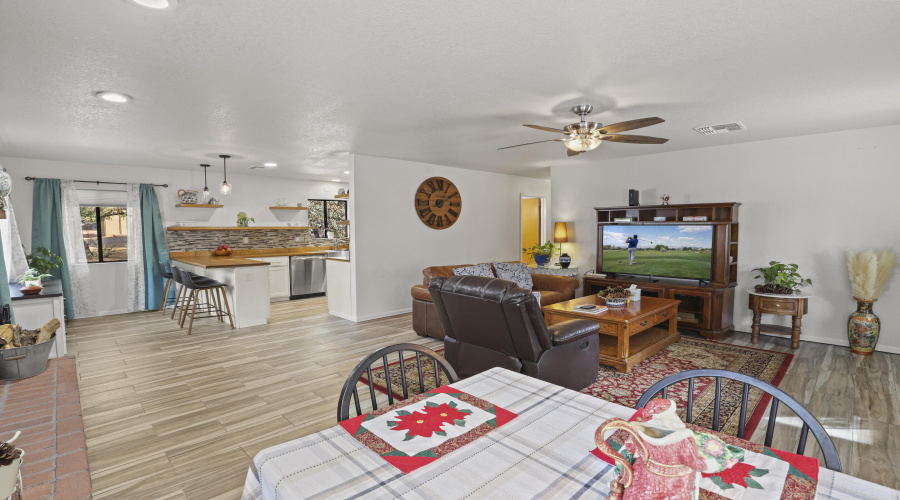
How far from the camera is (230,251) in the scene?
23.4ft

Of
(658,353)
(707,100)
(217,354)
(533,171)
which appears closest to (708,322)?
(658,353)

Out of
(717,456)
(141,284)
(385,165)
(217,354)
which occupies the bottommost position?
(217,354)

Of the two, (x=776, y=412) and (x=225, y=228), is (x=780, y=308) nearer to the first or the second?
(x=776, y=412)

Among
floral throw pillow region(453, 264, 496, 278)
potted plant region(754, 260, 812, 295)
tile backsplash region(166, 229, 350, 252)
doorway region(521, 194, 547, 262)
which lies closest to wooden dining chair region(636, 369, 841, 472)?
floral throw pillow region(453, 264, 496, 278)

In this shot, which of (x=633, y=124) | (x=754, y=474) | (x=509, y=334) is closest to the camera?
(x=754, y=474)

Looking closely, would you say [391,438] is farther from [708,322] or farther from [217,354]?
[708,322]

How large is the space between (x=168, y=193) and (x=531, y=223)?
22.4 ft

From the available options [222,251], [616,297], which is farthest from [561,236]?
[222,251]

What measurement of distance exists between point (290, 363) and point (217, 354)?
0.91 m

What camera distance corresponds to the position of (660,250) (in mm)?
5488

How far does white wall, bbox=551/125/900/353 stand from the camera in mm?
4355

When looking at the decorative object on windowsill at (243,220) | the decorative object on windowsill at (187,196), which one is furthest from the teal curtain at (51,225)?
the decorative object on windowsill at (243,220)

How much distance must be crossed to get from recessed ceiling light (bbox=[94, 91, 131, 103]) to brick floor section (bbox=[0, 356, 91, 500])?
1.91m

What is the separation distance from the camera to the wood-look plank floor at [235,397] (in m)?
2.34
